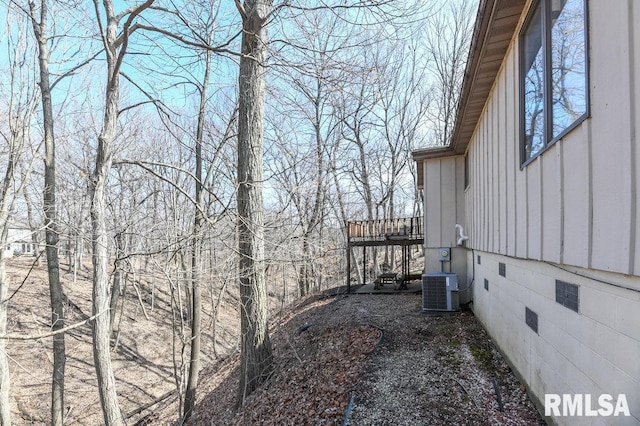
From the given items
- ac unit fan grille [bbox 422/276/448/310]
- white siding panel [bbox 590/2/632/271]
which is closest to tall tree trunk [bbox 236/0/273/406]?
A: ac unit fan grille [bbox 422/276/448/310]

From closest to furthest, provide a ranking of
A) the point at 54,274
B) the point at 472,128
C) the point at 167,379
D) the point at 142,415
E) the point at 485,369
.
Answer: the point at 485,369
the point at 472,128
the point at 54,274
the point at 142,415
the point at 167,379

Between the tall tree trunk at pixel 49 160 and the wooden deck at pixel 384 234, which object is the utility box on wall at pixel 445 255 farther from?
the tall tree trunk at pixel 49 160

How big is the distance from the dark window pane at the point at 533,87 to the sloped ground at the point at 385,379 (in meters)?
2.48

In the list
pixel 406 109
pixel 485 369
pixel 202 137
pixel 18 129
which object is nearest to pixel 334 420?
pixel 485 369

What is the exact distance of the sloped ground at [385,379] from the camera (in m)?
3.41

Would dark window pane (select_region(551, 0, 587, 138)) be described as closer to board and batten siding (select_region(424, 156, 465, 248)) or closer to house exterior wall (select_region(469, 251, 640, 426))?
house exterior wall (select_region(469, 251, 640, 426))

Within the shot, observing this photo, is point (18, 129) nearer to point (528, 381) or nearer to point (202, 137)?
point (202, 137)

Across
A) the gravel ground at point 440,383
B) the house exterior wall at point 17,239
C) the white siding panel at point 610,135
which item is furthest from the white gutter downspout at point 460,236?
the house exterior wall at point 17,239

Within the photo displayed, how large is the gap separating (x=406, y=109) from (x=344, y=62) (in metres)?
16.2

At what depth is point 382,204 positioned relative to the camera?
63.9 feet

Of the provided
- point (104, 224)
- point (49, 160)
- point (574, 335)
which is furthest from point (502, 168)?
point (49, 160)

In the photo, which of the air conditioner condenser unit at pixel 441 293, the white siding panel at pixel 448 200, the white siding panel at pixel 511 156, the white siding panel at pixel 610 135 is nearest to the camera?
the white siding panel at pixel 610 135

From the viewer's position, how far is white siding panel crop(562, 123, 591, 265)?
2117 mm

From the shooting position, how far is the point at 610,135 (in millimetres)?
1850
